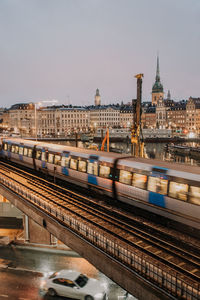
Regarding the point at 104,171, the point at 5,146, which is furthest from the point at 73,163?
the point at 5,146

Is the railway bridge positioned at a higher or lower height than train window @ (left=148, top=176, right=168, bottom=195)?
lower

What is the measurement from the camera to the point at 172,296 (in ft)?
26.5

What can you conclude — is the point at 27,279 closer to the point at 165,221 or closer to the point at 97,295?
the point at 97,295

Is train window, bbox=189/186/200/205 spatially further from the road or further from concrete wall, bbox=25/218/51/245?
concrete wall, bbox=25/218/51/245

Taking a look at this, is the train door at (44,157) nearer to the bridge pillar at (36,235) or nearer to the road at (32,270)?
the bridge pillar at (36,235)

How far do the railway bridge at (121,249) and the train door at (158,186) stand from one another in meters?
1.73

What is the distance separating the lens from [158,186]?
1345 centimetres

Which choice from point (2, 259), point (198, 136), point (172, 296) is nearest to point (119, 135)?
point (198, 136)

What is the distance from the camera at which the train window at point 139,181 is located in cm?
1423

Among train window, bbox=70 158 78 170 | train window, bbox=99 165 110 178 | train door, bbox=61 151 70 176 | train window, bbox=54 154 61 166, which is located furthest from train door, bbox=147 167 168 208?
train window, bbox=54 154 61 166

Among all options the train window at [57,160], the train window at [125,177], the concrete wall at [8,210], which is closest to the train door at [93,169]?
the train window at [125,177]

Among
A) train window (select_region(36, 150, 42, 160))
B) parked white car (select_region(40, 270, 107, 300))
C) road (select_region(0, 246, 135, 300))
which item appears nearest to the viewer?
parked white car (select_region(40, 270, 107, 300))

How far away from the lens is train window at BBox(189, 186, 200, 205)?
11562mm

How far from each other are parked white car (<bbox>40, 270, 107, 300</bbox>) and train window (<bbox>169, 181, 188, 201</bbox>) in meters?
6.84
